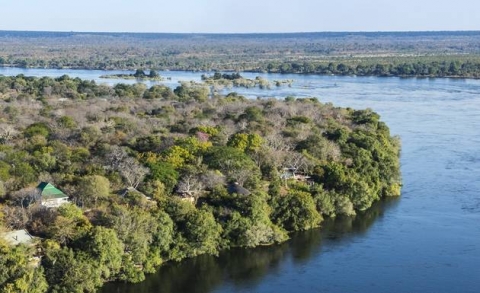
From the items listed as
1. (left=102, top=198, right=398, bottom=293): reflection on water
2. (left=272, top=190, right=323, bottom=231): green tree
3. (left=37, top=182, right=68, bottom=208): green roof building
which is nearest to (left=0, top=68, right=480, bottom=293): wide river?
(left=102, top=198, right=398, bottom=293): reflection on water

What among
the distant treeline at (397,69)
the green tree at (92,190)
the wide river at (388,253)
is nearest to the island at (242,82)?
the distant treeline at (397,69)

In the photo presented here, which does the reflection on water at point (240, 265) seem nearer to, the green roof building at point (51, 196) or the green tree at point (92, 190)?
the green tree at point (92, 190)

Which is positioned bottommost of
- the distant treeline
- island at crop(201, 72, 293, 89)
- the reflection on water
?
the reflection on water

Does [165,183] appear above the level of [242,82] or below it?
above

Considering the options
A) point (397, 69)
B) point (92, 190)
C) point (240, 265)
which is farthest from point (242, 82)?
point (240, 265)

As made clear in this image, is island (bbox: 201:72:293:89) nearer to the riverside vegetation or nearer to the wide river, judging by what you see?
the riverside vegetation

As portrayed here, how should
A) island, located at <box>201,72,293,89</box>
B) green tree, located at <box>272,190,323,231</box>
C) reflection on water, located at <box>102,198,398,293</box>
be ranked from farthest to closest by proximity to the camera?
1. island, located at <box>201,72,293,89</box>
2. green tree, located at <box>272,190,323,231</box>
3. reflection on water, located at <box>102,198,398,293</box>

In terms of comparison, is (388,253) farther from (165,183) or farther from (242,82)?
(242,82)
